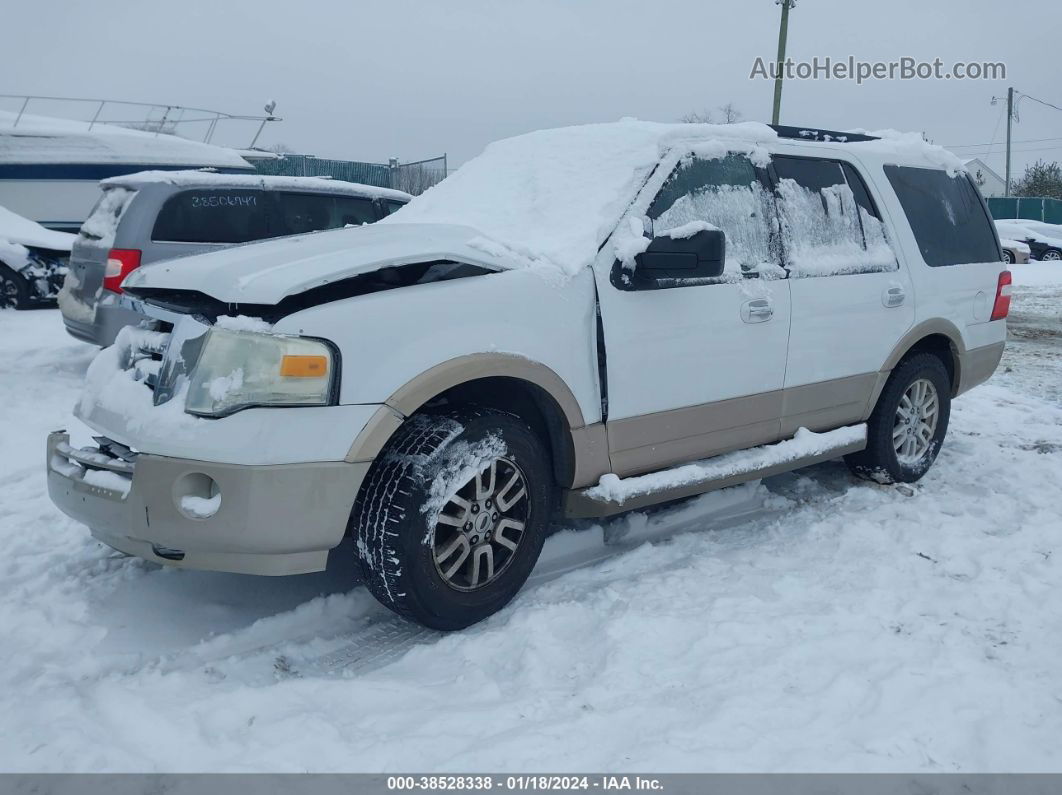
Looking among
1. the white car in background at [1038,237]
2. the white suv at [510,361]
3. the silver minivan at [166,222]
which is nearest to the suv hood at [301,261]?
the white suv at [510,361]

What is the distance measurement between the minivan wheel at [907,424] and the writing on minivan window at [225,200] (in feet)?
17.0

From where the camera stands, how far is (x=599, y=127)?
13.4ft

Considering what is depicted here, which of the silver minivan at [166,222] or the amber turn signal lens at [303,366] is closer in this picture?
the amber turn signal lens at [303,366]

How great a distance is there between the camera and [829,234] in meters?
4.31

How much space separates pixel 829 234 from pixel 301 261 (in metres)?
2.67

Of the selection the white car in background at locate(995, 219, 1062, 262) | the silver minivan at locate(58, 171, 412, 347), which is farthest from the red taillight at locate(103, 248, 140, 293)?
the white car in background at locate(995, 219, 1062, 262)

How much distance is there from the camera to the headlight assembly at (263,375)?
2.66 m

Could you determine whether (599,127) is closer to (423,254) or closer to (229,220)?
(423,254)

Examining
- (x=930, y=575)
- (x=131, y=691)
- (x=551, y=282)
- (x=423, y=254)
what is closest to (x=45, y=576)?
(x=131, y=691)

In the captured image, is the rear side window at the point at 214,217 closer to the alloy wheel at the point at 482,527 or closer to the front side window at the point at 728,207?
the front side window at the point at 728,207

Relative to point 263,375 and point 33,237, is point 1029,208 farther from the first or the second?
point 263,375

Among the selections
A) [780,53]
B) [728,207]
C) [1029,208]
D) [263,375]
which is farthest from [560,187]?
[1029,208]

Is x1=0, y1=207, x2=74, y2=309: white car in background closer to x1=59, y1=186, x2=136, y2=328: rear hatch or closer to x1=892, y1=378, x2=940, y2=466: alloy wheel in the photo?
x1=59, y1=186, x2=136, y2=328: rear hatch
